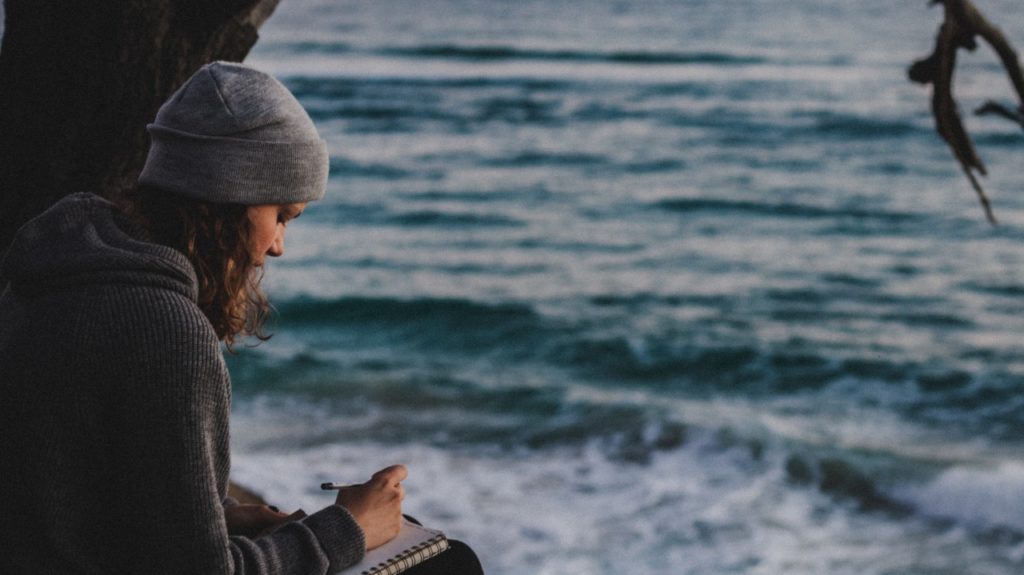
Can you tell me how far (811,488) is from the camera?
748 cm

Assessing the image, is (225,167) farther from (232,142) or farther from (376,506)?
(376,506)

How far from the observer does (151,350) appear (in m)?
1.74

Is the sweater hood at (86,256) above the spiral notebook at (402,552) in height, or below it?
above

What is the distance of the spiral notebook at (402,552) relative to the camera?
203 cm

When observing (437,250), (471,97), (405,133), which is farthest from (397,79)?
(437,250)

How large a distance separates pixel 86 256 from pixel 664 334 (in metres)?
9.22

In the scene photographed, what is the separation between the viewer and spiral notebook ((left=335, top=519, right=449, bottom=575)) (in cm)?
203

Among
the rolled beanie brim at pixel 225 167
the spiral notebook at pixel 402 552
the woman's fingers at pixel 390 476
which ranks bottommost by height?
the spiral notebook at pixel 402 552

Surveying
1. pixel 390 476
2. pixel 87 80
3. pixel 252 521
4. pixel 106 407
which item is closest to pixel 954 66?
pixel 390 476

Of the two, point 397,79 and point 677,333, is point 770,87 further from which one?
point 677,333

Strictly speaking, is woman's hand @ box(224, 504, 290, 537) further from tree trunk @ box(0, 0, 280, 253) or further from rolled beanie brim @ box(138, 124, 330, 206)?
tree trunk @ box(0, 0, 280, 253)

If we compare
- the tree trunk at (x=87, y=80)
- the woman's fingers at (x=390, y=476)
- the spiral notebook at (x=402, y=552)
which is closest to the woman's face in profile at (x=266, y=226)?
the woman's fingers at (x=390, y=476)

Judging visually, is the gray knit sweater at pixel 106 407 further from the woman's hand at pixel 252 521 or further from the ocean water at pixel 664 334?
the ocean water at pixel 664 334

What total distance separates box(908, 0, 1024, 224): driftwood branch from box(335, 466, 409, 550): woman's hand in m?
1.25
